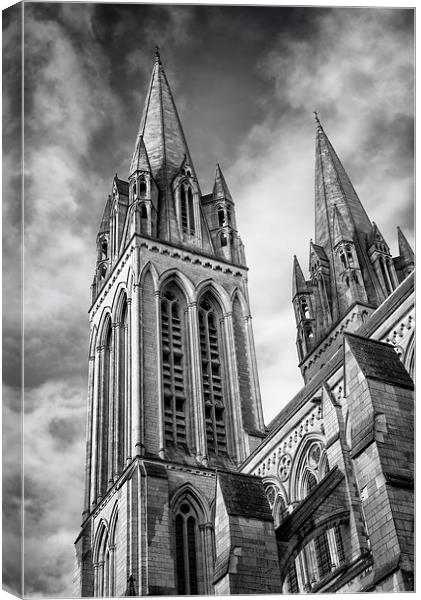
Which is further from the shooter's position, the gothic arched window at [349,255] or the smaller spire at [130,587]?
the gothic arched window at [349,255]

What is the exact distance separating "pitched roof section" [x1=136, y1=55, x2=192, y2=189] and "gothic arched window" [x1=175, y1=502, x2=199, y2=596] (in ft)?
39.1

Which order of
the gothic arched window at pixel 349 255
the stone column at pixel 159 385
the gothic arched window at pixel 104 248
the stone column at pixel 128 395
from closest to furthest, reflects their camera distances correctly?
the stone column at pixel 159 385, the stone column at pixel 128 395, the gothic arched window at pixel 104 248, the gothic arched window at pixel 349 255

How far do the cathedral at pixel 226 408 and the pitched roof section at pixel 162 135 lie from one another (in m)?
0.07

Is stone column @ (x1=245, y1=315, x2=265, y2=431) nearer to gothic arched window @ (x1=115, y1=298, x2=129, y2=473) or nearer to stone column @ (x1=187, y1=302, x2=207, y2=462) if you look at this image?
stone column @ (x1=187, y1=302, x2=207, y2=462)

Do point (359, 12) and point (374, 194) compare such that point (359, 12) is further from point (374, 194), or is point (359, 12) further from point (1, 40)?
point (1, 40)

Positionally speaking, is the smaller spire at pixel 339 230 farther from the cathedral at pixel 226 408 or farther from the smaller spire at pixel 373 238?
the smaller spire at pixel 373 238

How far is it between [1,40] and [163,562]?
1258 centimetres

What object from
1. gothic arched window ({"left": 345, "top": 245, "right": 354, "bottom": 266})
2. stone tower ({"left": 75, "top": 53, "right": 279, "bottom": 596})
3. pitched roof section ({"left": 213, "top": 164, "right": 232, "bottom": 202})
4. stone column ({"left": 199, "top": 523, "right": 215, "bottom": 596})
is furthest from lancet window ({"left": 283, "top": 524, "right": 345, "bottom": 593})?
pitched roof section ({"left": 213, "top": 164, "right": 232, "bottom": 202})

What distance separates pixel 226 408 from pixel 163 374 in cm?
201

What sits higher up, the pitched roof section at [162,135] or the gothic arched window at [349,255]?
the pitched roof section at [162,135]

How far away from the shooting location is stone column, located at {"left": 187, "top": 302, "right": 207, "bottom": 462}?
944 inches

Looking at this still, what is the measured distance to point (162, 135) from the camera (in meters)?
31.5

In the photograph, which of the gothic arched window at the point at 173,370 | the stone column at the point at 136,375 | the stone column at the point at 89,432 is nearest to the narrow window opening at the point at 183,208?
the gothic arched window at the point at 173,370

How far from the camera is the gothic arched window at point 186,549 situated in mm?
20891
